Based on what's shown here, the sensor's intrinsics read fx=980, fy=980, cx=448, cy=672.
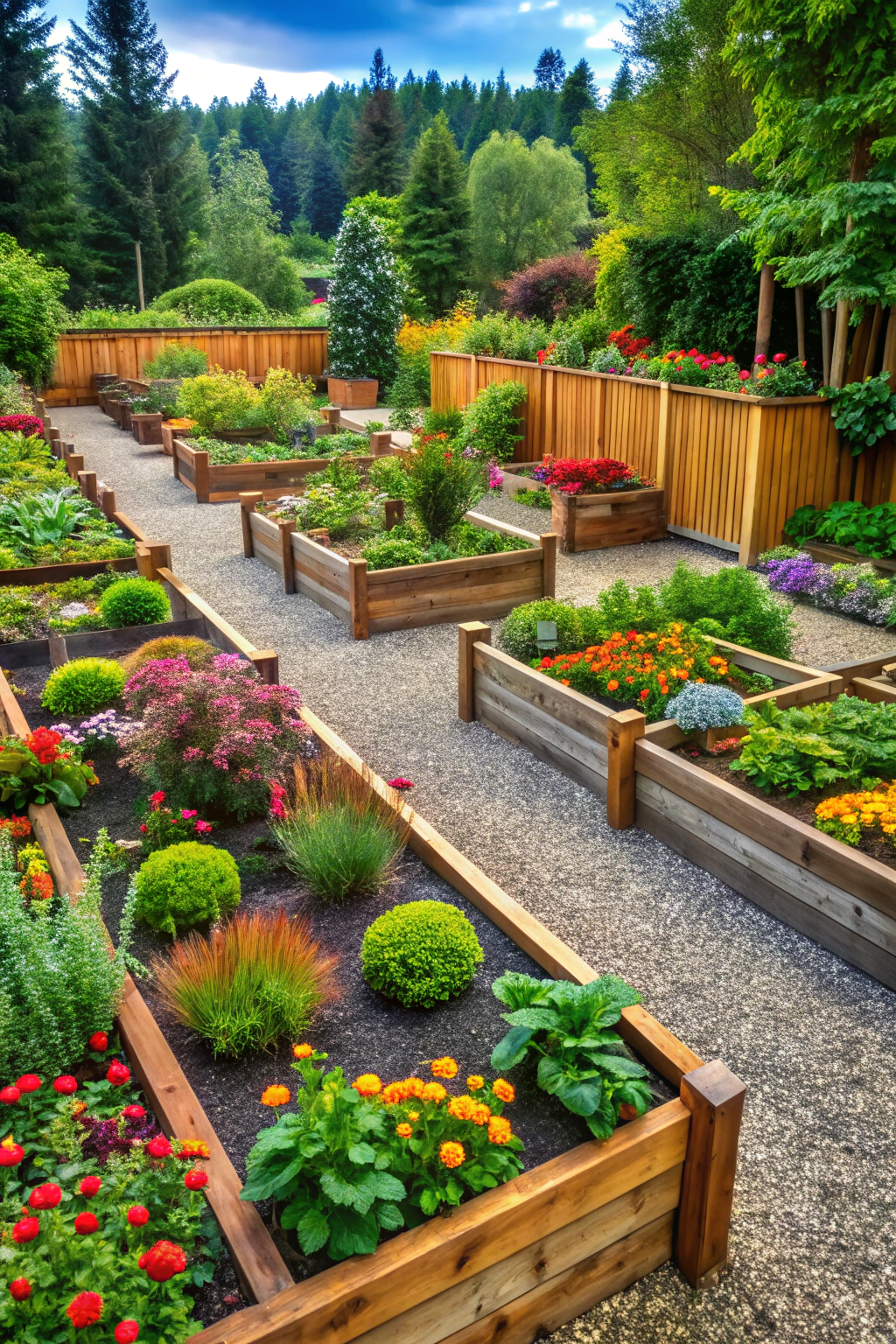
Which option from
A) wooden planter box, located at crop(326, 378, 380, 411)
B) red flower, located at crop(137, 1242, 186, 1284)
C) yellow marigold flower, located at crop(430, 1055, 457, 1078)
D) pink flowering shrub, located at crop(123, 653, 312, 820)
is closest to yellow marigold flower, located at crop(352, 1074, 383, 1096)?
yellow marigold flower, located at crop(430, 1055, 457, 1078)

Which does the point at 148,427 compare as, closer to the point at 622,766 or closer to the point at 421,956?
the point at 622,766

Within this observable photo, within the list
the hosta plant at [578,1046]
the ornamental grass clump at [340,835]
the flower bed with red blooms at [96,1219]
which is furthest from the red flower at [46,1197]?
the ornamental grass clump at [340,835]

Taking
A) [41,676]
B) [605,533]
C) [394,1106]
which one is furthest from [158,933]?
[605,533]

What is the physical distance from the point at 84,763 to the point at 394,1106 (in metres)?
3.10

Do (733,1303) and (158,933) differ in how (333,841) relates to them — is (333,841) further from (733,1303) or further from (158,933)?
(733,1303)

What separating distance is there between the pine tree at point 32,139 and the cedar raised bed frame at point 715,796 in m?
30.2

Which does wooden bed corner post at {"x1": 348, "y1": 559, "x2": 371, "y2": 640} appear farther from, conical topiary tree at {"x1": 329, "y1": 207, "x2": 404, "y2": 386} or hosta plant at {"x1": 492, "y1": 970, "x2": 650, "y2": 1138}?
conical topiary tree at {"x1": 329, "y1": 207, "x2": 404, "y2": 386}

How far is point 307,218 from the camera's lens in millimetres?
58062

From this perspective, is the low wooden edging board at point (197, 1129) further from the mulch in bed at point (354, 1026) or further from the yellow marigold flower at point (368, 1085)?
the yellow marigold flower at point (368, 1085)

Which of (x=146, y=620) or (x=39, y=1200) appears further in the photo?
(x=146, y=620)

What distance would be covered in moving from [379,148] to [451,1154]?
45347mm

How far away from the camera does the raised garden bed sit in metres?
2.01

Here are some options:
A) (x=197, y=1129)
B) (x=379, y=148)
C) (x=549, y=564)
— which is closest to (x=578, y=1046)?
(x=197, y=1129)

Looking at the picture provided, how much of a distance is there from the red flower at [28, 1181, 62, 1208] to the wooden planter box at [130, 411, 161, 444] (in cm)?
1461
